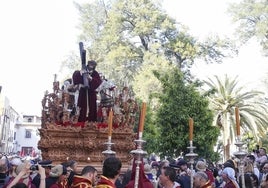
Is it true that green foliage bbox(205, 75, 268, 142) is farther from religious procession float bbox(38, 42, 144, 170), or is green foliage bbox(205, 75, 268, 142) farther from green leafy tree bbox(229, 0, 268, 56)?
religious procession float bbox(38, 42, 144, 170)

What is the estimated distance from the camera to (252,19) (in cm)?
3097

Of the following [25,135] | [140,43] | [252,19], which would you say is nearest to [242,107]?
[252,19]

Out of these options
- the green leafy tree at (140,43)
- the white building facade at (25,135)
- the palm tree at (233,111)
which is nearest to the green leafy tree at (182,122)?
the palm tree at (233,111)

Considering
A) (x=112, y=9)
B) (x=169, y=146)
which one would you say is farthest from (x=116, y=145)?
(x=112, y=9)

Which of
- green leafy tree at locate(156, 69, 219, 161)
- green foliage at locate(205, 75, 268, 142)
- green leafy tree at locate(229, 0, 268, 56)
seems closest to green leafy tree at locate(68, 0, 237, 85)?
green leafy tree at locate(229, 0, 268, 56)

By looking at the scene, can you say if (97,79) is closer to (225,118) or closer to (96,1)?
(225,118)

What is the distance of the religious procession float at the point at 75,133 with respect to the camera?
12.5 meters

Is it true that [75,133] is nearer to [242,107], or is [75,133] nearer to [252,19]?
[242,107]

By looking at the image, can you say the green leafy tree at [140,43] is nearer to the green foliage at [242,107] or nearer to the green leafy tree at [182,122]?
the green foliage at [242,107]

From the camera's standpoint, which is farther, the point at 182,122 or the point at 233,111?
the point at 233,111

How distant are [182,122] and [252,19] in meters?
14.9

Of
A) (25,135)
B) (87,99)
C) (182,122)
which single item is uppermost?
(25,135)

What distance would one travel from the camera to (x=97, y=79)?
14.0m

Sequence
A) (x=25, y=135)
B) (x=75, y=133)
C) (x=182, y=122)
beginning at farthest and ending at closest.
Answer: (x=25, y=135) < (x=182, y=122) < (x=75, y=133)
